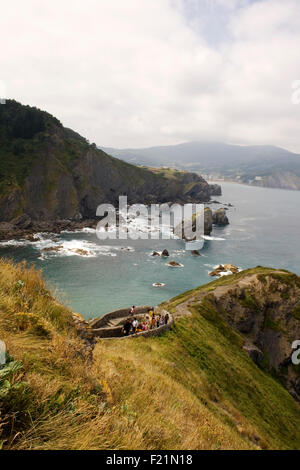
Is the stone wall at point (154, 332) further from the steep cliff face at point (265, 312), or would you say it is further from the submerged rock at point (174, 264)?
the submerged rock at point (174, 264)

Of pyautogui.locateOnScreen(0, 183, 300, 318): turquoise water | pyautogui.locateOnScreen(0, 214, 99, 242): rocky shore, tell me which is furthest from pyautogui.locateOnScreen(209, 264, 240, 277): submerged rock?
pyautogui.locateOnScreen(0, 214, 99, 242): rocky shore

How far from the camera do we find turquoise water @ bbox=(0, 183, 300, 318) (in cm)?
4975

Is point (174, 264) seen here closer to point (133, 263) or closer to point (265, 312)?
point (133, 263)

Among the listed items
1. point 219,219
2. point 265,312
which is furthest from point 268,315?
point 219,219

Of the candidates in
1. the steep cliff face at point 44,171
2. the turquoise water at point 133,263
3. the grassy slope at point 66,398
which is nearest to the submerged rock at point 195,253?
the turquoise water at point 133,263

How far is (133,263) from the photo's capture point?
67.1m

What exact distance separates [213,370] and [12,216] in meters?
80.2

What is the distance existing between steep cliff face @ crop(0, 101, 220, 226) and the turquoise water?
63.0ft

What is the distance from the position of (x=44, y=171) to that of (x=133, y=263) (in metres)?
59.0

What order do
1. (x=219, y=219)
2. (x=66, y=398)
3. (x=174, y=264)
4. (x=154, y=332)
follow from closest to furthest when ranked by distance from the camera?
(x=66, y=398) → (x=154, y=332) → (x=174, y=264) → (x=219, y=219)

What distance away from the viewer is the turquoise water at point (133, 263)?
163ft

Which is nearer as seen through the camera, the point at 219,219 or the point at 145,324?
the point at 145,324
